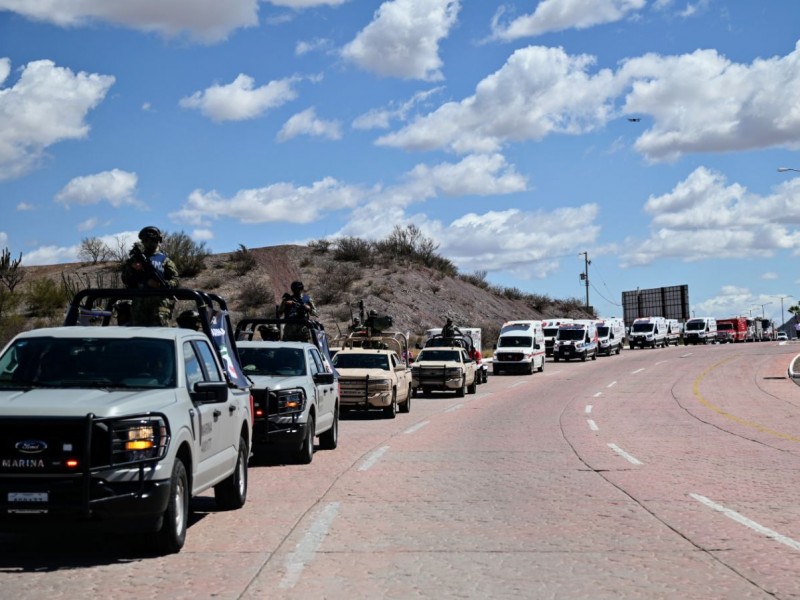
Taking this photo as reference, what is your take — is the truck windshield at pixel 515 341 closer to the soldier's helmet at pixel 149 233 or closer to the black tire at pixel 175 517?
the soldier's helmet at pixel 149 233

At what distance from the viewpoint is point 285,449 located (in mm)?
14305

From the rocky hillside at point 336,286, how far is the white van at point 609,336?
1087cm

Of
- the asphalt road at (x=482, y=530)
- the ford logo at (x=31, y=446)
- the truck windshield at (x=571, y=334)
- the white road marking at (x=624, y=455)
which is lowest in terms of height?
the white road marking at (x=624, y=455)

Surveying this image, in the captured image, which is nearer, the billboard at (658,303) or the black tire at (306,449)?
the black tire at (306,449)

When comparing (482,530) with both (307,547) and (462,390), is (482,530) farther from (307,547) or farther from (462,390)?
(462,390)

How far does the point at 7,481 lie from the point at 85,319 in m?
4.48

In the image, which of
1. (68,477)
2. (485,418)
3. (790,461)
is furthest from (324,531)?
(485,418)

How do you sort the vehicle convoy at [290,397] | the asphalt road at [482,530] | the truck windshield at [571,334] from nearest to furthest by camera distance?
the asphalt road at [482,530] < the vehicle convoy at [290,397] < the truck windshield at [571,334]

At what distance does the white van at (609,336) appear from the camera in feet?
228

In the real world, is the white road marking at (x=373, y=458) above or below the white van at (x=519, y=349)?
below

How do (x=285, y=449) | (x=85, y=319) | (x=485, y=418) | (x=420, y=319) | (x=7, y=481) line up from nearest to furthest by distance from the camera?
(x=7, y=481) < (x=85, y=319) < (x=285, y=449) < (x=485, y=418) < (x=420, y=319)

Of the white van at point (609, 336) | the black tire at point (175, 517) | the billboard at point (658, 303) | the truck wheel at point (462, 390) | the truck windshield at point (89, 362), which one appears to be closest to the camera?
the black tire at point (175, 517)

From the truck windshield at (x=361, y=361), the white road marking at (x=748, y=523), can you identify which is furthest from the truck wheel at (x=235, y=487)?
the truck windshield at (x=361, y=361)

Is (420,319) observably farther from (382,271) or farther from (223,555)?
(223,555)
